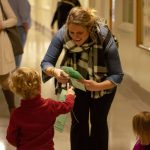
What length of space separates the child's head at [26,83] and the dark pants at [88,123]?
2.20 ft

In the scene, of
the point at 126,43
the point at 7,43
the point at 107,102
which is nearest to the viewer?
the point at 107,102

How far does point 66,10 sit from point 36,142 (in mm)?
4592

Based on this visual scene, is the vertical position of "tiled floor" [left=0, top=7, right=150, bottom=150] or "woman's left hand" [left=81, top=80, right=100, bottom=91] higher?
"woman's left hand" [left=81, top=80, right=100, bottom=91]

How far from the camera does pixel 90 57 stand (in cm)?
315

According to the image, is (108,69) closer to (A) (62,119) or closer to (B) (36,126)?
(A) (62,119)

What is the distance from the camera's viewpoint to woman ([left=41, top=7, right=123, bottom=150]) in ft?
9.86

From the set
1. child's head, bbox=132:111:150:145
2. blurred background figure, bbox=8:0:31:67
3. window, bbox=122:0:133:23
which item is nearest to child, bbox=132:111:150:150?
child's head, bbox=132:111:150:145

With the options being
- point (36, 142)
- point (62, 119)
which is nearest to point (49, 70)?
point (62, 119)

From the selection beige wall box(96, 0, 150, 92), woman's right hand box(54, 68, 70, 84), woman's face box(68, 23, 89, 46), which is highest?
woman's face box(68, 23, 89, 46)

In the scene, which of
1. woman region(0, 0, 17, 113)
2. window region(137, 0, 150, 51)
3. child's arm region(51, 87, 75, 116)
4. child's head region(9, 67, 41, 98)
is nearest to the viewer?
child's head region(9, 67, 41, 98)

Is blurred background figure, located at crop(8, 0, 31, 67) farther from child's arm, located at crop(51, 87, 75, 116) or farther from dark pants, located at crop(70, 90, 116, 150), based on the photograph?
child's arm, located at crop(51, 87, 75, 116)

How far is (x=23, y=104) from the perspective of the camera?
270cm

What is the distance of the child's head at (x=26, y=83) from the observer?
2.65 m

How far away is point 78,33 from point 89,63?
28 centimetres
